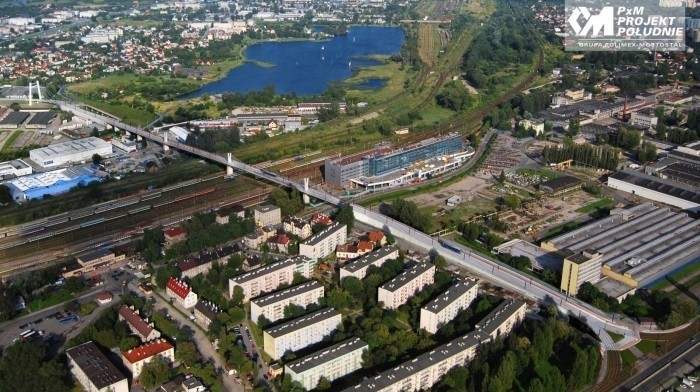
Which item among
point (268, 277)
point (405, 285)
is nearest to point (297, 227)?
point (268, 277)

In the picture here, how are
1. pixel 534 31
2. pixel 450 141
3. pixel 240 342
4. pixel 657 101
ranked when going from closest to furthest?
pixel 240 342 → pixel 450 141 → pixel 657 101 → pixel 534 31

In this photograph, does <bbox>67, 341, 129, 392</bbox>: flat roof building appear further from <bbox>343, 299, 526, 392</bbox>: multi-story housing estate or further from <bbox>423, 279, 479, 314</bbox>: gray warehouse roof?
<bbox>423, 279, 479, 314</bbox>: gray warehouse roof

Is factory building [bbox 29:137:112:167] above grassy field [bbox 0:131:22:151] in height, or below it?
above

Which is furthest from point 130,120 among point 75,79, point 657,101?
point 657,101

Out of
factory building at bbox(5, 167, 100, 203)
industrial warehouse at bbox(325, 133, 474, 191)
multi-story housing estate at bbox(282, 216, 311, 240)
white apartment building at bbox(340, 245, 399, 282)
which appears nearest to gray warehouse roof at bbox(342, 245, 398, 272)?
white apartment building at bbox(340, 245, 399, 282)

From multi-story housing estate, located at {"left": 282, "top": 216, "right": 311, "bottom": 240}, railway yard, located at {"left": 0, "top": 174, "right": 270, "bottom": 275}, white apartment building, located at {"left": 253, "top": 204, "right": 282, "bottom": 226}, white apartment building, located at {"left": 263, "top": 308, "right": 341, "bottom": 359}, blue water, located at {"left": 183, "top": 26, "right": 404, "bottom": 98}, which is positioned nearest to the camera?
white apartment building, located at {"left": 263, "top": 308, "right": 341, "bottom": 359}

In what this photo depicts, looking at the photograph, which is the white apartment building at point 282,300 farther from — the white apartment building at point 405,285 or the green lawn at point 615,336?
the green lawn at point 615,336

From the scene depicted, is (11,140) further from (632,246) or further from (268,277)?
(632,246)

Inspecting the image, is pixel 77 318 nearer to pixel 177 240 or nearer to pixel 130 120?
pixel 177 240
